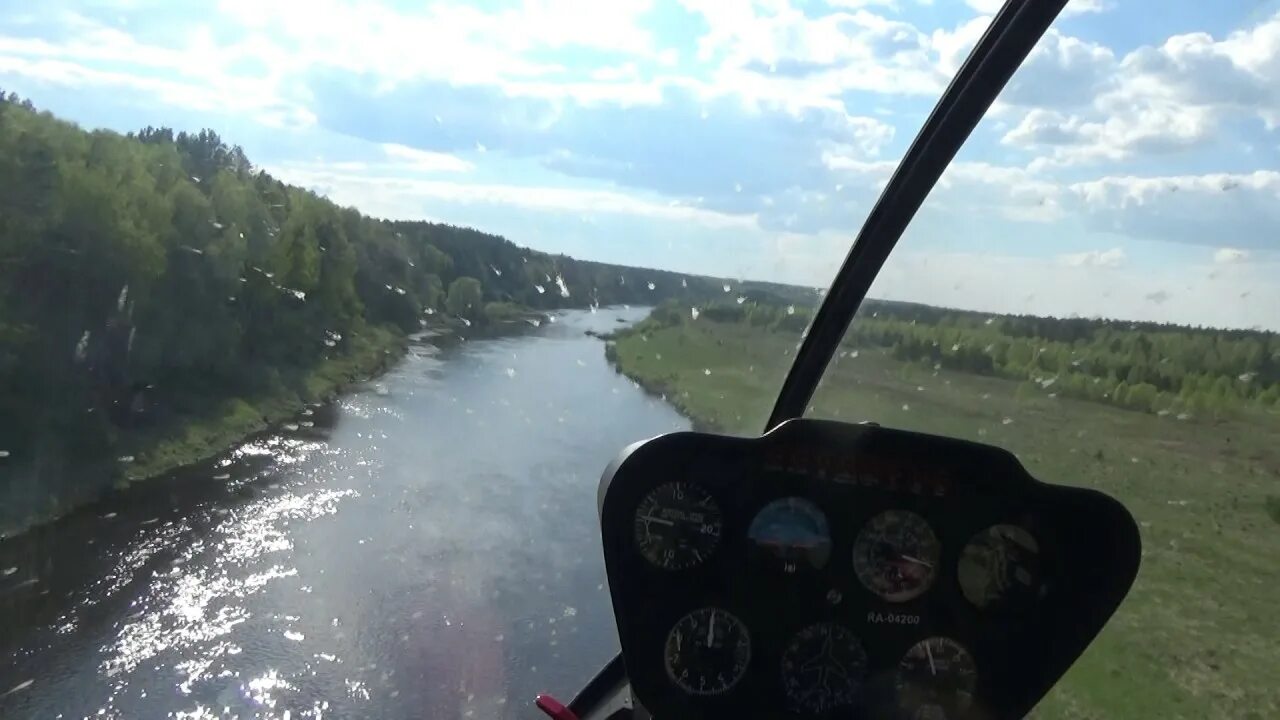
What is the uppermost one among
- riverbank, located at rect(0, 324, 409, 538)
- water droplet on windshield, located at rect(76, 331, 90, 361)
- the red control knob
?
the red control knob

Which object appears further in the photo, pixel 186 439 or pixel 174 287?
pixel 186 439

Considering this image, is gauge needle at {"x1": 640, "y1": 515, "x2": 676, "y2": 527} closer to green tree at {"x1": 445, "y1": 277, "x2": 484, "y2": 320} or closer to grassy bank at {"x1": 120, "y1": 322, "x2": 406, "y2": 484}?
green tree at {"x1": 445, "y1": 277, "x2": 484, "y2": 320}

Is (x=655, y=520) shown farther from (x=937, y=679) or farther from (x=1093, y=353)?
(x=1093, y=353)

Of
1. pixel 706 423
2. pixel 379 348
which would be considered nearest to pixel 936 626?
pixel 706 423

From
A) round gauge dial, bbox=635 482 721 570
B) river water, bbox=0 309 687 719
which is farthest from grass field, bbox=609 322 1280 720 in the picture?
river water, bbox=0 309 687 719

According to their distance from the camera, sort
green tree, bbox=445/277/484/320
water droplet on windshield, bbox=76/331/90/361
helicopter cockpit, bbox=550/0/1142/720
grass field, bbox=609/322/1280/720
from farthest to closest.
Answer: green tree, bbox=445/277/484/320 → water droplet on windshield, bbox=76/331/90/361 → grass field, bbox=609/322/1280/720 → helicopter cockpit, bbox=550/0/1142/720

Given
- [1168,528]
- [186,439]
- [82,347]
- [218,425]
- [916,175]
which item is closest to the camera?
[1168,528]

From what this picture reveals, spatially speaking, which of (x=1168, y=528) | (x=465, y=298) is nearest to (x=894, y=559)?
(x=1168, y=528)
